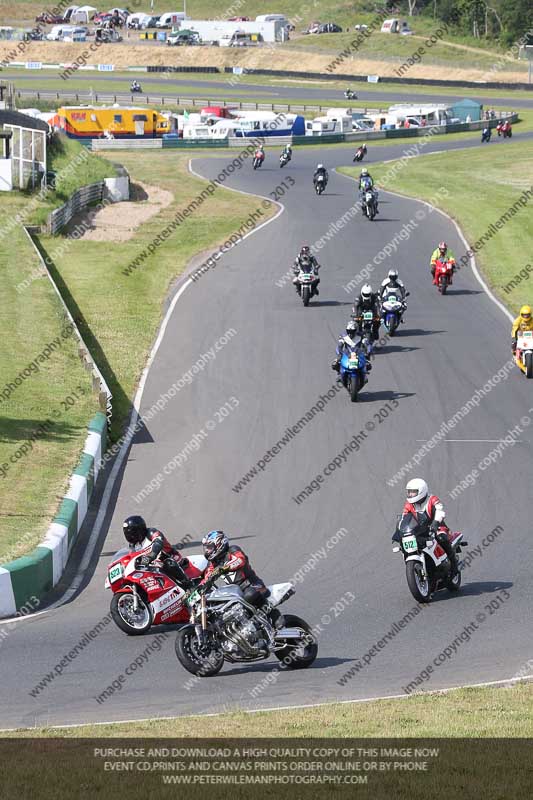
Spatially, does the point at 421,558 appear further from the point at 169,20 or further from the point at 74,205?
the point at 169,20

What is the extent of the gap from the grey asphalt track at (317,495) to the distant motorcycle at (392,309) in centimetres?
49

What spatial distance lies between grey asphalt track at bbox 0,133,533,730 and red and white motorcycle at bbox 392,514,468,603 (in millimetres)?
250

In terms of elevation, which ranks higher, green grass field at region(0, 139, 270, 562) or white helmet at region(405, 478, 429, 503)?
white helmet at region(405, 478, 429, 503)

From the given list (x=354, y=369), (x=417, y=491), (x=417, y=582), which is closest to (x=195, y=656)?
(x=417, y=582)

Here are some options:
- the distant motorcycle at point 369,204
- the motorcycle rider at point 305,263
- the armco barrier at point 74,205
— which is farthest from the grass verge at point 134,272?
the distant motorcycle at point 369,204

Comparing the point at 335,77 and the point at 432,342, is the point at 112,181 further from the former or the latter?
the point at 335,77

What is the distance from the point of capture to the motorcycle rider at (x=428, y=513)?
15.0 metres

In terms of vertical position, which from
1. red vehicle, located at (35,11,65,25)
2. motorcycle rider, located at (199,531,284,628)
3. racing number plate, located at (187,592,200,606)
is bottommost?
racing number plate, located at (187,592,200,606)

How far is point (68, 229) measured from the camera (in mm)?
48281

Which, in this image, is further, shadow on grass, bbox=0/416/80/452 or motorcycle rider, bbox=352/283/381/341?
motorcycle rider, bbox=352/283/381/341

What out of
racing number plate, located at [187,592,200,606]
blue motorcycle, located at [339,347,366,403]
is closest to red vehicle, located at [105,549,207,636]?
racing number plate, located at [187,592,200,606]

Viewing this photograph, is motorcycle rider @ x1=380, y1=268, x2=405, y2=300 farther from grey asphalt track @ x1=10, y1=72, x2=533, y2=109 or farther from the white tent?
the white tent

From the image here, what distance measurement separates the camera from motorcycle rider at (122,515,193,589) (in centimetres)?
1389

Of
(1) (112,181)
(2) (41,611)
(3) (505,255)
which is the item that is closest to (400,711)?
(2) (41,611)
